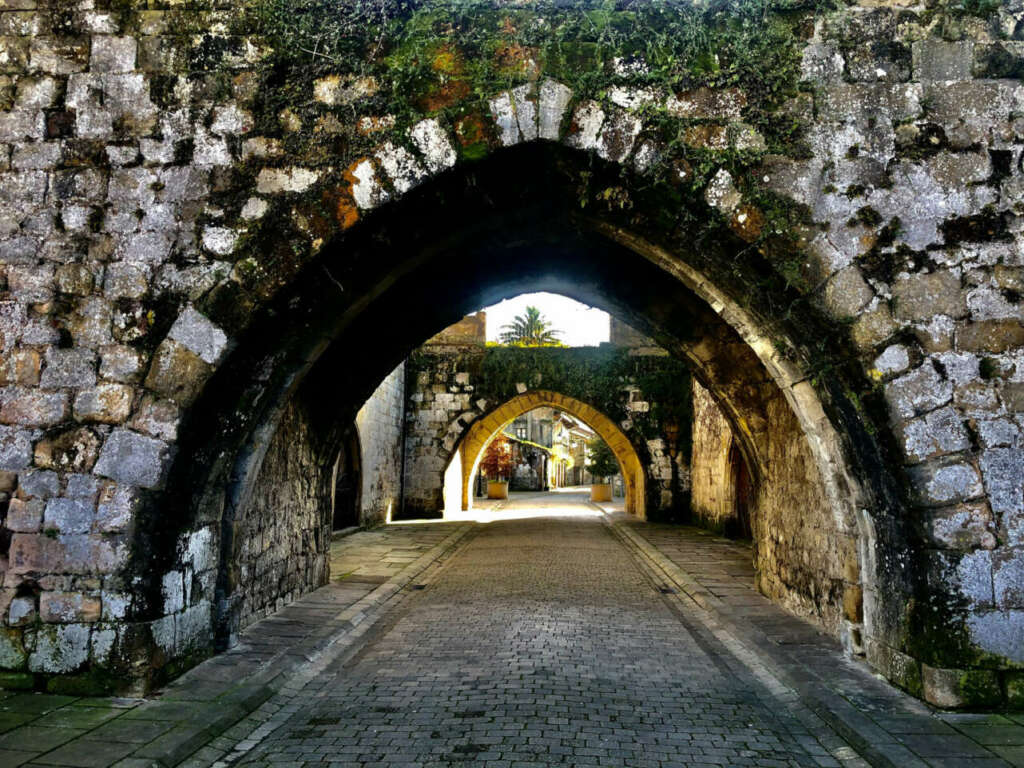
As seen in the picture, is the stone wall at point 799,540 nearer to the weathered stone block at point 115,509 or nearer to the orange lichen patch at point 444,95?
the orange lichen patch at point 444,95

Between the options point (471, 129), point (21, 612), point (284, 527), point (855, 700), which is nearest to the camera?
point (855, 700)

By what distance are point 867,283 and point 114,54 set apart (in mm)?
4129

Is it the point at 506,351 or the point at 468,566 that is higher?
the point at 506,351

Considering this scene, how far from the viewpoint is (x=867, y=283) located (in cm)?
370

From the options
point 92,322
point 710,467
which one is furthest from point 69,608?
point 710,467

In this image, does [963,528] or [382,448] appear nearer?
[963,528]

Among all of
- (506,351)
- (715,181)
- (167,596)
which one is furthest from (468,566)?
(506,351)

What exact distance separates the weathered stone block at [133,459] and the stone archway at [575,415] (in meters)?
12.7

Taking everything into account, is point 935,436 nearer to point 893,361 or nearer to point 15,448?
point 893,361

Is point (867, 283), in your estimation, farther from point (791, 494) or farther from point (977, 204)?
point (791, 494)

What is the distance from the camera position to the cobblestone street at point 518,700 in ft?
9.98

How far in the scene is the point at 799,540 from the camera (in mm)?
5598

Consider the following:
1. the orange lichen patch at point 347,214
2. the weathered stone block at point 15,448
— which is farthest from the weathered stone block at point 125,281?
the orange lichen patch at point 347,214

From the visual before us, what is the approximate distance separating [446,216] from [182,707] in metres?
2.84
